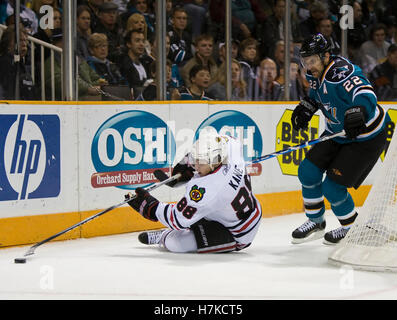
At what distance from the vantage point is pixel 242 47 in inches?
248

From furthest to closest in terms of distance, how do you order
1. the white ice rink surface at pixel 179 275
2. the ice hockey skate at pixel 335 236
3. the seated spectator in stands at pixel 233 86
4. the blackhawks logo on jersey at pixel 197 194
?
the seated spectator in stands at pixel 233 86 < the ice hockey skate at pixel 335 236 < the blackhawks logo on jersey at pixel 197 194 < the white ice rink surface at pixel 179 275

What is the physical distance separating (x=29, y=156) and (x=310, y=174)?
1728 millimetres

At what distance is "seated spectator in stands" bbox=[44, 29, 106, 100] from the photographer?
496 centimetres

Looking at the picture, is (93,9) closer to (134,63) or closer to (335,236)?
(134,63)

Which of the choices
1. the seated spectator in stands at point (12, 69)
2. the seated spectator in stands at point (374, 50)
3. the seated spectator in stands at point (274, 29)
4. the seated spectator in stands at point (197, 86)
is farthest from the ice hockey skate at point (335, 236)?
the seated spectator in stands at point (374, 50)

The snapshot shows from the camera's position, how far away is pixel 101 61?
5285 mm

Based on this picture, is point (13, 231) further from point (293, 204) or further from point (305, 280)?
point (293, 204)

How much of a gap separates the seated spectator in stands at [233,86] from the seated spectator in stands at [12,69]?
5.42 feet

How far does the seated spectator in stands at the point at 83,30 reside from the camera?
16.7 ft

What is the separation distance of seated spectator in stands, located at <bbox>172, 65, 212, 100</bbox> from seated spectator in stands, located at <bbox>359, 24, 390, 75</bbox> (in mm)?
1941

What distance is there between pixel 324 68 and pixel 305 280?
1450 mm

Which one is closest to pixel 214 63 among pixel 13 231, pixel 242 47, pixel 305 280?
pixel 242 47

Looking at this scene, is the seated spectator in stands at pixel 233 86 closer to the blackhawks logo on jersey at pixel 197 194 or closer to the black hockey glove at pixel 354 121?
the black hockey glove at pixel 354 121

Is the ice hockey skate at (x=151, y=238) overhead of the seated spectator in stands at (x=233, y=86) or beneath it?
beneath
